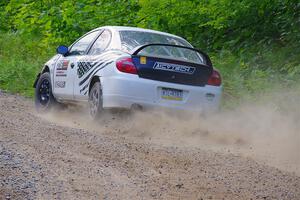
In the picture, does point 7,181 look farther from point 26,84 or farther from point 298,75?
point 26,84

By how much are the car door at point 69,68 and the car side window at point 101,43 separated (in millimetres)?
177

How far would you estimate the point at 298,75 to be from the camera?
12992 millimetres

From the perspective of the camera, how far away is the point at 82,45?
11.8 meters

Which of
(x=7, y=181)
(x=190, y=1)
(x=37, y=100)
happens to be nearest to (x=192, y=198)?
(x=7, y=181)

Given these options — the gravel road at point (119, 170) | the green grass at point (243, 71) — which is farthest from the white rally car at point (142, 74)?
the green grass at point (243, 71)

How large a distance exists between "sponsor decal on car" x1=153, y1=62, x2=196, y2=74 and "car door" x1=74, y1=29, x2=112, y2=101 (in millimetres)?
891

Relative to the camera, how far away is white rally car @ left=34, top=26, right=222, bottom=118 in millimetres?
10062

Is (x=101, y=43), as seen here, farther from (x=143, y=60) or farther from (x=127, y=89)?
(x=127, y=89)

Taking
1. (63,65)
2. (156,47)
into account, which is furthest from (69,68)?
(156,47)

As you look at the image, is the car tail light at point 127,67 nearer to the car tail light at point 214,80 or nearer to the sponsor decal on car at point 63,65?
the car tail light at point 214,80

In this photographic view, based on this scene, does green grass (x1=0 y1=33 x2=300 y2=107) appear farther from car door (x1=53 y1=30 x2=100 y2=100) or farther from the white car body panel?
car door (x1=53 y1=30 x2=100 y2=100)

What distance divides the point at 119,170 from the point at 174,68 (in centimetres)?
355

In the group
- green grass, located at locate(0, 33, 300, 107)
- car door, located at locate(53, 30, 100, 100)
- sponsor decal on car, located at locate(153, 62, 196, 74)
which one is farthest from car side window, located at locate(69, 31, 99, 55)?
green grass, located at locate(0, 33, 300, 107)

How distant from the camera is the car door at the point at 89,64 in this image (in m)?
10.7
